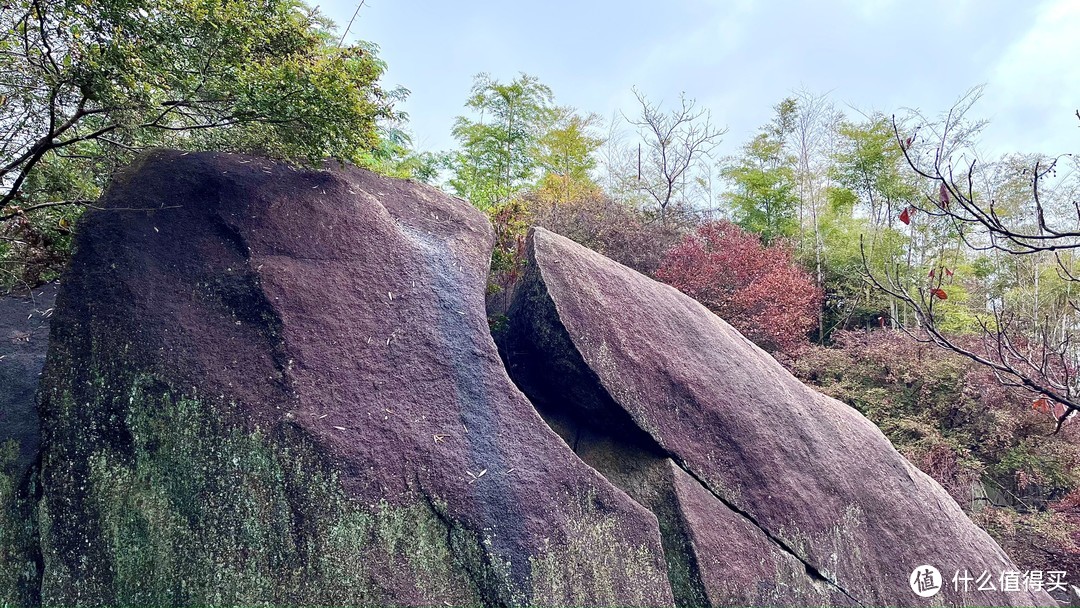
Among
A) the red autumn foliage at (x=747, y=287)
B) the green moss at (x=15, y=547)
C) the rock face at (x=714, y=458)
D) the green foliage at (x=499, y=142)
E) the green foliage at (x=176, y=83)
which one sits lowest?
the green moss at (x=15, y=547)

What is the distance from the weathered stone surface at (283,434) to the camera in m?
3.24

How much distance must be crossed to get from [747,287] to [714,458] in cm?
542

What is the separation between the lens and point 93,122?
4.41 m

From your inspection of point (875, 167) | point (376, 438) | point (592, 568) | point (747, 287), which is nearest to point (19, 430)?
point (376, 438)

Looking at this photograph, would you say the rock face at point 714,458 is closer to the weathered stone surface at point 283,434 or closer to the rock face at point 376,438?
the rock face at point 376,438

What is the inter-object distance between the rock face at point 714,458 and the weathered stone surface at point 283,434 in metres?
0.63

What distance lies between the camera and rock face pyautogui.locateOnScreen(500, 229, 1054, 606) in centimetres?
435

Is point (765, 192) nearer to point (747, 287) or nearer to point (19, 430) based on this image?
point (747, 287)

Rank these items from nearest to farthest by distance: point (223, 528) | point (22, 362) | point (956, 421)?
point (223, 528)
point (22, 362)
point (956, 421)

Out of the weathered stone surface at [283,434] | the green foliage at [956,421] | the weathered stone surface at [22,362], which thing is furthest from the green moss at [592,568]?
the green foliage at [956,421]

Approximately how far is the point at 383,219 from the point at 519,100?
710cm

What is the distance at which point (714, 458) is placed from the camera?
15.3 feet

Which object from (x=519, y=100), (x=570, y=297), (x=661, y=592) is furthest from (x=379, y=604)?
(x=519, y=100)

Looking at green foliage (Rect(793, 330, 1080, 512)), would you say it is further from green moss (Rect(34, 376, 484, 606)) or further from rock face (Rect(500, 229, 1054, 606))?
green moss (Rect(34, 376, 484, 606))
